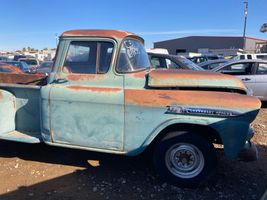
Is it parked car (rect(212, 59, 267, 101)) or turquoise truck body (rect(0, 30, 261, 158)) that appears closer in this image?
turquoise truck body (rect(0, 30, 261, 158))

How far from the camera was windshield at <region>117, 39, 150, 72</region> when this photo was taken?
410 cm

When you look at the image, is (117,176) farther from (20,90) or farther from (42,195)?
(20,90)

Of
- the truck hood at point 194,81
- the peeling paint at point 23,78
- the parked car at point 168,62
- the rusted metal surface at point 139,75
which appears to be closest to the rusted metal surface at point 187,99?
the truck hood at point 194,81

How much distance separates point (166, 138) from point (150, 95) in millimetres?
616

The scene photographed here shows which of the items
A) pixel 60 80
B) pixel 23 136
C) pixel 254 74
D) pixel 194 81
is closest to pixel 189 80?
pixel 194 81

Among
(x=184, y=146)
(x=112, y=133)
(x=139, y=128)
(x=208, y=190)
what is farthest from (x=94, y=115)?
(x=208, y=190)

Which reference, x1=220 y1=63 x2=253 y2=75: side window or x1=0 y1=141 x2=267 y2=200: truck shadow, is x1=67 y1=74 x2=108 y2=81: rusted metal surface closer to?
x1=0 y1=141 x2=267 y2=200: truck shadow

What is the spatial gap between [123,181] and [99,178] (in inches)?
13.8

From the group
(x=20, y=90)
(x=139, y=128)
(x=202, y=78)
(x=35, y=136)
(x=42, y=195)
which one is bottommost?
(x=42, y=195)

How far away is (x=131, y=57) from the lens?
425 cm

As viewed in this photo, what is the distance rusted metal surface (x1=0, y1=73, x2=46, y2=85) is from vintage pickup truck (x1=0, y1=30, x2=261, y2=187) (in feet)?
4.73

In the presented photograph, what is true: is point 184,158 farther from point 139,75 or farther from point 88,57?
point 88,57

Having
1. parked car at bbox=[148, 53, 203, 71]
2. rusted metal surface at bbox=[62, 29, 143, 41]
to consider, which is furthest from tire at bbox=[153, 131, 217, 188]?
parked car at bbox=[148, 53, 203, 71]

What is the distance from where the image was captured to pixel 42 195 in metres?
3.73
